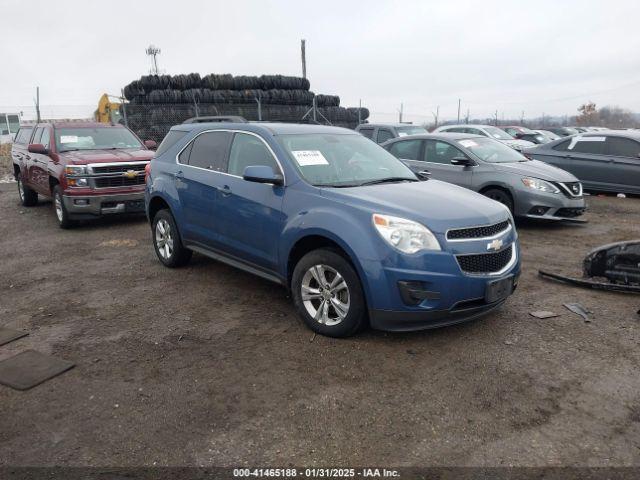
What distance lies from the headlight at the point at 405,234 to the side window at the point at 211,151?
2.04m

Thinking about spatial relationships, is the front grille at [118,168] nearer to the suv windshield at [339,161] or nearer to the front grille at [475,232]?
the suv windshield at [339,161]

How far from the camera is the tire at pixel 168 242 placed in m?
6.04

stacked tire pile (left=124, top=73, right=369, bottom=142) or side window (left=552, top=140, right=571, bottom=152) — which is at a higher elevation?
stacked tire pile (left=124, top=73, right=369, bottom=142)

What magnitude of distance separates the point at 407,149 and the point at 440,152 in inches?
28.5

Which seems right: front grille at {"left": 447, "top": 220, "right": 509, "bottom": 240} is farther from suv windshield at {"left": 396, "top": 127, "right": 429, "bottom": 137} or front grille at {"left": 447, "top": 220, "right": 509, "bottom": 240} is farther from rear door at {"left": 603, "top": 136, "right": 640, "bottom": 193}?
suv windshield at {"left": 396, "top": 127, "right": 429, "bottom": 137}

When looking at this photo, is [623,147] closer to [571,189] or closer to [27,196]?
[571,189]

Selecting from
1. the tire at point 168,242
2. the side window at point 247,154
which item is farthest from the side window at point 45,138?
the side window at point 247,154

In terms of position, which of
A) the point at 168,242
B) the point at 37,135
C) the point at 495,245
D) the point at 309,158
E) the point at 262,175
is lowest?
the point at 168,242

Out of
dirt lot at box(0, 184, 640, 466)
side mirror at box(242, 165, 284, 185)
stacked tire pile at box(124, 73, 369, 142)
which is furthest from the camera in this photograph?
stacked tire pile at box(124, 73, 369, 142)

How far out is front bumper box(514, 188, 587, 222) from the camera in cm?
813

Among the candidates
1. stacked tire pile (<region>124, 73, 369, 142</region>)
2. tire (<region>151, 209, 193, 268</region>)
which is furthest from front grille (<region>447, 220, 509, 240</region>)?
stacked tire pile (<region>124, 73, 369, 142</region>)

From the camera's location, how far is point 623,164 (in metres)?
11.0

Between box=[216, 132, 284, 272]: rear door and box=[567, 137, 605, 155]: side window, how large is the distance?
910cm

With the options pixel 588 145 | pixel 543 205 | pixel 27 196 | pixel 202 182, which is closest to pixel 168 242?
pixel 202 182
